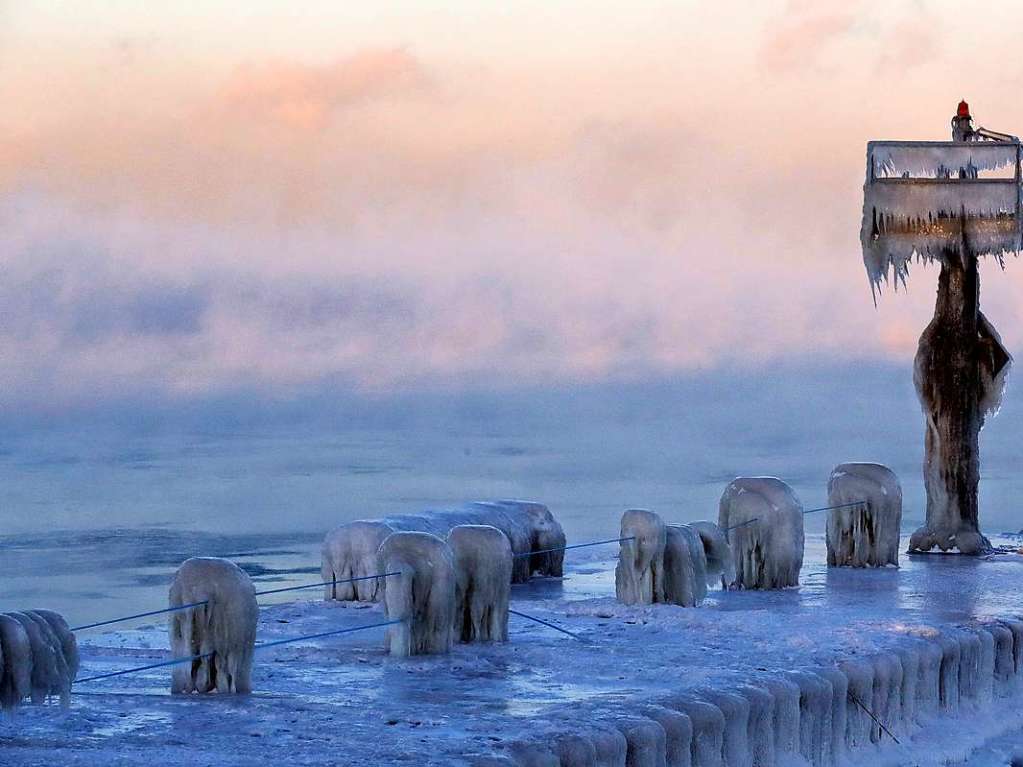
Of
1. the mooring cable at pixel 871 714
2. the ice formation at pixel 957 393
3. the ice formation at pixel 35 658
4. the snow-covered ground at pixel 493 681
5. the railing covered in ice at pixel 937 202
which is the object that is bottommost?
the mooring cable at pixel 871 714

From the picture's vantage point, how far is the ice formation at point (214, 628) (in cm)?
985

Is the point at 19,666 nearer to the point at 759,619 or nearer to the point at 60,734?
the point at 60,734

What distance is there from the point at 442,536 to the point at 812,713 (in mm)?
6127

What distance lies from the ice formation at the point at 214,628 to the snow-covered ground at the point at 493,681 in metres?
0.19

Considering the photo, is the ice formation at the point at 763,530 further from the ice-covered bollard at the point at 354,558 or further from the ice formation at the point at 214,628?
the ice formation at the point at 214,628

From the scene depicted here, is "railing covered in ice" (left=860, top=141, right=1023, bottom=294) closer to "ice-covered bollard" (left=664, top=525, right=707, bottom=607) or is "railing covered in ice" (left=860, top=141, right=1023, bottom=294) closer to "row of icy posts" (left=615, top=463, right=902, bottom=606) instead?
"row of icy posts" (left=615, top=463, right=902, bottom=606)

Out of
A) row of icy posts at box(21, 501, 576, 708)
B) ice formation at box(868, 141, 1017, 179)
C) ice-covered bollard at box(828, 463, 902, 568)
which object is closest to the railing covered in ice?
ice formation at box(868, 141, 1017, 179)

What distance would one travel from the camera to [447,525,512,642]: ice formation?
→ 12.0 metres

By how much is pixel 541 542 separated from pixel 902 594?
151 inches

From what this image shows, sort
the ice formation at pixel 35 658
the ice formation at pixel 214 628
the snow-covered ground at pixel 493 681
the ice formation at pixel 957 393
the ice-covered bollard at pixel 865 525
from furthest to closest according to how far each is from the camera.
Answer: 1. the ice formation at pixel 957 393
2. the ice-covered bollard at pixel 865 525
3. the ice formation at pixel 214 628
4. the ice formation at pixel 35 658
5. the snow-covered ground at pixel 493 681

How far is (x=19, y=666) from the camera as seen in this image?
27.5 ft

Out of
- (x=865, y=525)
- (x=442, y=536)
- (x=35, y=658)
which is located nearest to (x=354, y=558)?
(x=442, y=536)

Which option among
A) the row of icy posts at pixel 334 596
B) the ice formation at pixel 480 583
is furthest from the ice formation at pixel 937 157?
the ice formation at pixel 480 583

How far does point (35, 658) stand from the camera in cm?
852
